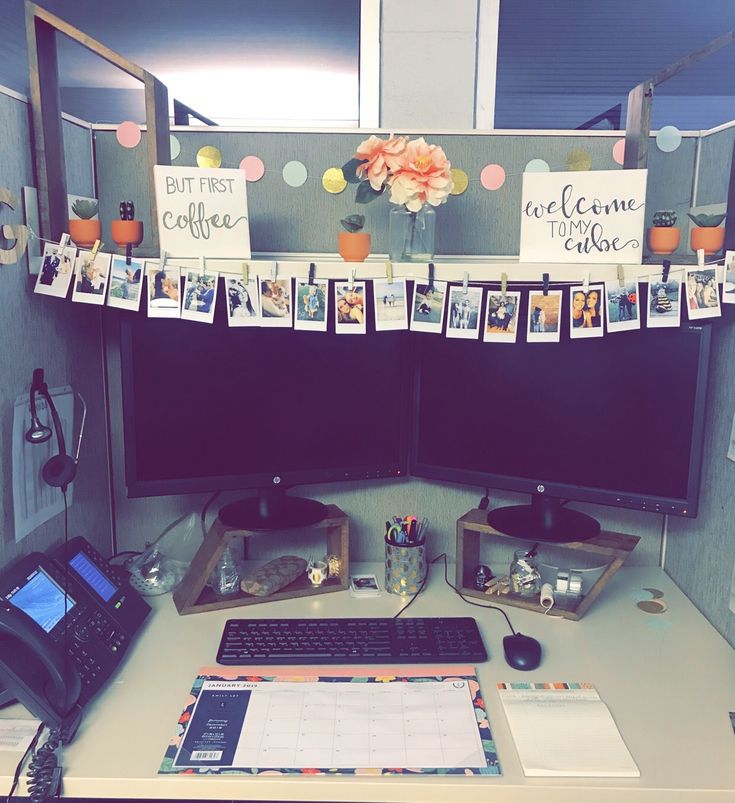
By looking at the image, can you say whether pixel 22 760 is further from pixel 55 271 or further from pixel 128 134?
pixel 128 134

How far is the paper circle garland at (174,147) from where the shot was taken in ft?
4.03

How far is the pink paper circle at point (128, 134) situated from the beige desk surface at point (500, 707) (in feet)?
2.74

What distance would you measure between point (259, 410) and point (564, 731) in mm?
Result: 695

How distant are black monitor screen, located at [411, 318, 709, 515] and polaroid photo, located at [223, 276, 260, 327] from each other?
0.33m

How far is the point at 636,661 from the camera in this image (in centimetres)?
103

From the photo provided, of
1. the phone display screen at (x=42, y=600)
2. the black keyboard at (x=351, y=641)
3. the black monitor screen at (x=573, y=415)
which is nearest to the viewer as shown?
the phone display screen at (x=42, y=600)

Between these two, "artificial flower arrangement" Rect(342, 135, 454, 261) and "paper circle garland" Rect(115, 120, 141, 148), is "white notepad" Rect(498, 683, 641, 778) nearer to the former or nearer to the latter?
"artificial flower arrangement" Rect(342, 135, 454, 261)

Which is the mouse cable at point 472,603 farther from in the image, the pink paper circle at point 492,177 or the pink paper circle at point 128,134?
the pink paper circle at point 128,134

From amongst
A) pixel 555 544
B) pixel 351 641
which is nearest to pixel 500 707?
pixel 351 641

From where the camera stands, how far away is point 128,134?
4.00 feet

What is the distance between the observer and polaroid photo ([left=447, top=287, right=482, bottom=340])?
3.67 feet

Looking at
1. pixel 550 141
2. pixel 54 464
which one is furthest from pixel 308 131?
pixel 54 464

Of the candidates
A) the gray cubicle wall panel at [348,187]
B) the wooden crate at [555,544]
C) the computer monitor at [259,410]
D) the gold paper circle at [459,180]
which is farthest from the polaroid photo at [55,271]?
the wooden crate at [555,544]

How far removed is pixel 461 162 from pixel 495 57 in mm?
530
